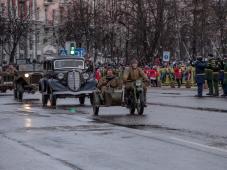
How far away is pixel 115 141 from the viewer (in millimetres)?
14117

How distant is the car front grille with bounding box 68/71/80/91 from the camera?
27634 millimetres

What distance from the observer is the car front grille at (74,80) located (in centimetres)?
2763

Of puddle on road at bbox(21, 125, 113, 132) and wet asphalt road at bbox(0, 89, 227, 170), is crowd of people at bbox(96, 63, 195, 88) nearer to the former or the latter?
wet asphalt road at bbox(0, 89, 227, 170)

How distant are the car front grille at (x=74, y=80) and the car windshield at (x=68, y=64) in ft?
5.27

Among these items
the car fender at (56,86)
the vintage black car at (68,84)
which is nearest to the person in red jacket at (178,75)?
the vintage black car at (68,84)

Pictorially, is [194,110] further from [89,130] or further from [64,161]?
[64,161]

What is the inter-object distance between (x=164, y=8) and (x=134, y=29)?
3.74 m

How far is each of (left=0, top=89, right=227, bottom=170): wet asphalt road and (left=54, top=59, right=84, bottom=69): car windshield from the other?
738 cm

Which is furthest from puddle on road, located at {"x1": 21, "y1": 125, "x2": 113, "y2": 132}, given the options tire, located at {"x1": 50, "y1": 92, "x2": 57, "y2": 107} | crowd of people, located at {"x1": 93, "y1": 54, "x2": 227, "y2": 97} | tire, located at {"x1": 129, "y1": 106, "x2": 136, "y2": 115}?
crowd of people, located at {"x1": 93, "y1": 54, "x2": 227, "y2": 97}

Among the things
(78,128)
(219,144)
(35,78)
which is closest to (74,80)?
(35,78)

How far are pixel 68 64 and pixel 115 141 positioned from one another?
15705 mm

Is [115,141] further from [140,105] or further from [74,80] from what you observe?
[74,80]

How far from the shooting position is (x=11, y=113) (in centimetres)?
2294

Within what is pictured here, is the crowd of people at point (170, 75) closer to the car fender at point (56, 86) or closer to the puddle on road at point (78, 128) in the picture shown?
the car fender at point (56, 86)
